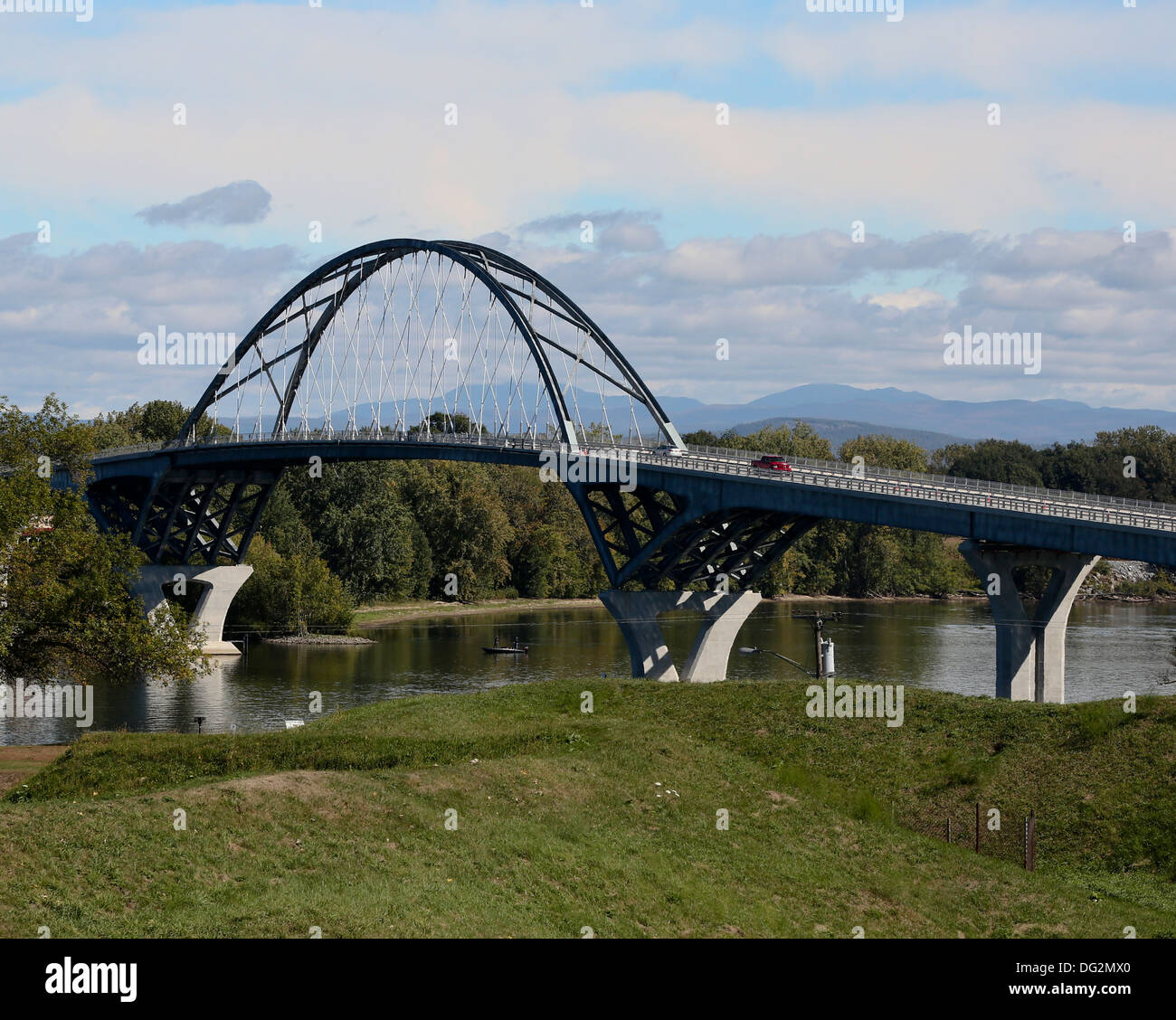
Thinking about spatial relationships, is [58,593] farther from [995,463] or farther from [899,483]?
[995,463]

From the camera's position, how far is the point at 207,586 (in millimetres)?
111812

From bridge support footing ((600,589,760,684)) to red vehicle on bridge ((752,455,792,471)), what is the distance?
8.02m

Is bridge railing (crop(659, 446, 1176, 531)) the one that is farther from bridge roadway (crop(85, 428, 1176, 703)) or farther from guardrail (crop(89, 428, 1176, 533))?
bridge roadway (crop(85, 428, 1176, 703))

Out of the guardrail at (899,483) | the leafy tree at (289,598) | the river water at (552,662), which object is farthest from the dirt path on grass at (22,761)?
the leafy tree at (289,598)

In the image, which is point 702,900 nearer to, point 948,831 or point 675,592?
point 948,831

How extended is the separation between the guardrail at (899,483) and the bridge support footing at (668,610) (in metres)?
8.31

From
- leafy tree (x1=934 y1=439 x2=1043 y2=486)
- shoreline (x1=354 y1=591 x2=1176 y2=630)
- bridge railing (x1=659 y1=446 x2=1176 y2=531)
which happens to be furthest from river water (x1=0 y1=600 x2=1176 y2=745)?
leafy tree (x1=934 y1=439 x2=1043 y2=486)

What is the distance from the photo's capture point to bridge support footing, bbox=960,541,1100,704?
62.2 m

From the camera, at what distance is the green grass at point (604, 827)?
23.4 meters

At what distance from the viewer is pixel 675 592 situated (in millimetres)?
78438

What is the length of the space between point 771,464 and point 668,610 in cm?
1095

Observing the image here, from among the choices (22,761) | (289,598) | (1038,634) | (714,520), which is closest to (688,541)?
(714,520)

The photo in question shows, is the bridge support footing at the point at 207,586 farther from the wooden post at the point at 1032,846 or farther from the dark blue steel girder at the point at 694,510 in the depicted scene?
the wooden post at the point at 1032,846
